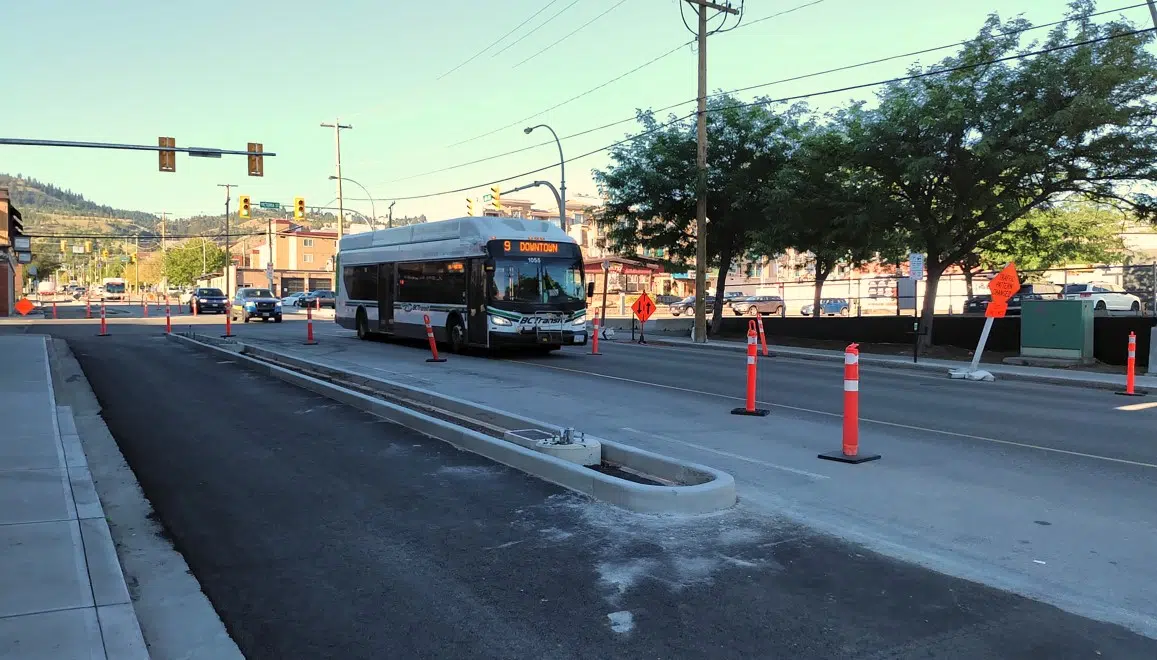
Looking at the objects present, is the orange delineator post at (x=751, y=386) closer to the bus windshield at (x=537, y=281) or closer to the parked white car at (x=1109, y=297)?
the bus windshield at (x=537, y=281)

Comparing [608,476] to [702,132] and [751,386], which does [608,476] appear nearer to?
[751,386]

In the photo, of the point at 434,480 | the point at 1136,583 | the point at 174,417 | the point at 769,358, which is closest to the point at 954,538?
the point at 1136,583

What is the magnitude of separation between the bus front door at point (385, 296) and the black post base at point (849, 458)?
17873 millimetres

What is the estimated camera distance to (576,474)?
22.1 ft

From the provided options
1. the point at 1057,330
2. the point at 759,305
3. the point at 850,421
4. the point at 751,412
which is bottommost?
the point at 751,412

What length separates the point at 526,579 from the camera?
4711mm

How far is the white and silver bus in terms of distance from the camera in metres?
19.4

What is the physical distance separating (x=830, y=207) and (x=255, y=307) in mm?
29117

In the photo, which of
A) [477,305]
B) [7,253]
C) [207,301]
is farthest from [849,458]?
[7,253]

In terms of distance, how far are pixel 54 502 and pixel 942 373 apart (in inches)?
682

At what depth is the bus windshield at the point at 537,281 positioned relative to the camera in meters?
19.4

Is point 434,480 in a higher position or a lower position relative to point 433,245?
lower

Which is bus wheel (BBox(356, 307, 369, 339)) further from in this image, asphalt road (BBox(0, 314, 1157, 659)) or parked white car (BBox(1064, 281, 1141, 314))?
parked white car (BBox(1064, 281, 1141, 314))

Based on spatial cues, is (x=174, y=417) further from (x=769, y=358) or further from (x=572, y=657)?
(x=769, y=358)
